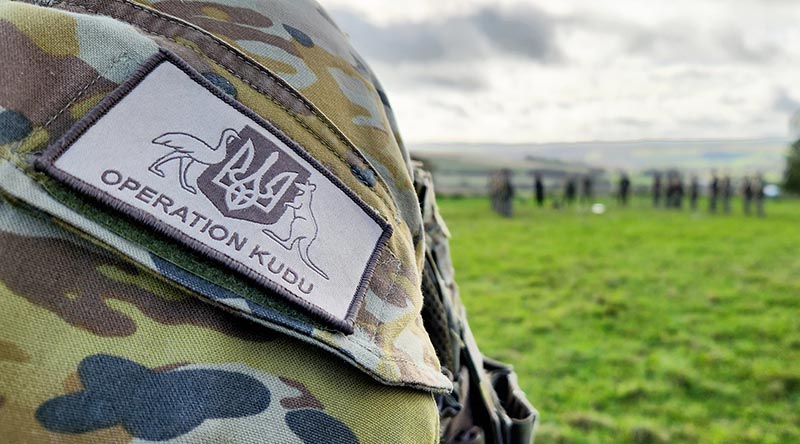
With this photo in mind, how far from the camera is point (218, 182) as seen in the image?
540mm

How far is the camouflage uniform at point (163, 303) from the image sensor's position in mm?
491

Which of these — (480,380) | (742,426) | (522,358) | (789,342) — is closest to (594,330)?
(522,358)

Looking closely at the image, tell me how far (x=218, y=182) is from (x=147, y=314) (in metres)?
0.12

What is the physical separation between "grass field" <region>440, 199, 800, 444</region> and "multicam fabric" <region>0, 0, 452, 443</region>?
3134 mm

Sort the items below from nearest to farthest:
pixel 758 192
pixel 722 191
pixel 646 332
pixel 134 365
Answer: pixel 134 365 < pixel 646 332 < pixel 758 192 < pixel 722 191

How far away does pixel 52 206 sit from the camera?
1.67 feet

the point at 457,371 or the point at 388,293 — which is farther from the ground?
the point at 388,293

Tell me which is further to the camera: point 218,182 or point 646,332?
point 646,332

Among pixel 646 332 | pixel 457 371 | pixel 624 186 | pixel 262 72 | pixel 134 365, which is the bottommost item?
pixel 646 332

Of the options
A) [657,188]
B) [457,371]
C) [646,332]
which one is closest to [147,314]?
[457,371]

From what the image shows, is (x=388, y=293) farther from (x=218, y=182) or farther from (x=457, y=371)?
(x=457, y=371)

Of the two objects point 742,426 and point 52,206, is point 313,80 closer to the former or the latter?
point 52,206

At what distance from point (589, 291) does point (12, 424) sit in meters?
6.92

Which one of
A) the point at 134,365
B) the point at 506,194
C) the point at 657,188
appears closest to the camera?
the point at 134,365
